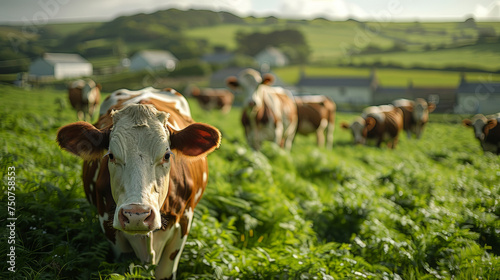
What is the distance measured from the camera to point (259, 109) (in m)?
8.81

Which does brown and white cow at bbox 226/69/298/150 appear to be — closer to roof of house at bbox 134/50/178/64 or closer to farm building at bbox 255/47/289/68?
roof of house at bbox 134/50/178/64

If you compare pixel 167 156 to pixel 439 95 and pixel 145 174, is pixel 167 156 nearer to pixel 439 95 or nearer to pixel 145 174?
pixel 145 174

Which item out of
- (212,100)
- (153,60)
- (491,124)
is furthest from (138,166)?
(153,60)

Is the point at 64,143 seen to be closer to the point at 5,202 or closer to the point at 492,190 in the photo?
the point at 5,202

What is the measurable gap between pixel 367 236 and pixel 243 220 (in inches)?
65.7

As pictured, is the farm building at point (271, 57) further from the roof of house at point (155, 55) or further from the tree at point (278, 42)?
the roof of house at point (155, 55)

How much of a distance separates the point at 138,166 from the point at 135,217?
1.19ft

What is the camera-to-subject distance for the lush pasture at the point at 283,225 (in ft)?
10.8

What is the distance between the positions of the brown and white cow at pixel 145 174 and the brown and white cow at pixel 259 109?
5.33 meters

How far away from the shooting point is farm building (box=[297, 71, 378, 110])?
47500 millimetres

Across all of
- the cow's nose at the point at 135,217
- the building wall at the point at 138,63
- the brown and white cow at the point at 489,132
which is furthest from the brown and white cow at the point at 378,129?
the building wall at the point at 138,63

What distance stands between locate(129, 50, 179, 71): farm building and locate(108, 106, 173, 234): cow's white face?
116ft

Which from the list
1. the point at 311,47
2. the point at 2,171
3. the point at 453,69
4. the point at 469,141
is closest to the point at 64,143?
the point at 2,171

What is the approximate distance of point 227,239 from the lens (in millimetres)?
4094
